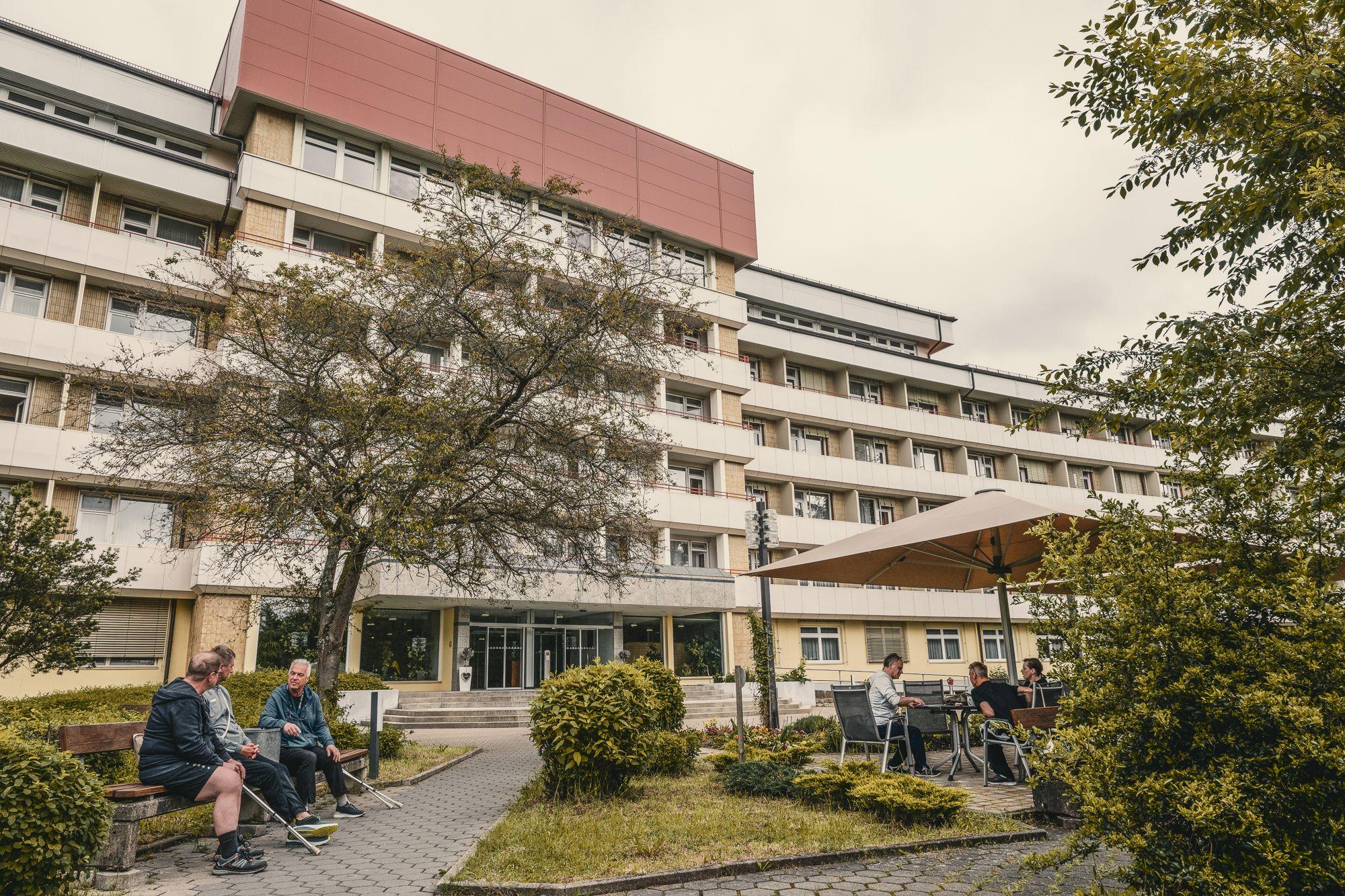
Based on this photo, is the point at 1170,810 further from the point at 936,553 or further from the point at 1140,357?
the point at 936,553

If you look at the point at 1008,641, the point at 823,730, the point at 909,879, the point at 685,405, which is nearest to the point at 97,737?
the point at 909,879

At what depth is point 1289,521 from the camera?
152 inches

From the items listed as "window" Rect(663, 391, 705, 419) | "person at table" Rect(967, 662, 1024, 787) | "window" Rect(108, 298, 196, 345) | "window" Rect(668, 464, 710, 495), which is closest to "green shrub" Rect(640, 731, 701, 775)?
"person at table" Rect(967, 662, 1024, 787)

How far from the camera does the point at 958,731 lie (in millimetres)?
9383

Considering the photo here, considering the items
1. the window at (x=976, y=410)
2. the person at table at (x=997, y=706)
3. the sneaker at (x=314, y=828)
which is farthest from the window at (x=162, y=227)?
the window at (x=976, y=410)

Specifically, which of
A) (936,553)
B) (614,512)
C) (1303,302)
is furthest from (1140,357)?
(614,512)

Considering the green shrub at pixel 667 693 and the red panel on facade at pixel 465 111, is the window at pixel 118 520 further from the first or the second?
the green shrub at pixel 667 693

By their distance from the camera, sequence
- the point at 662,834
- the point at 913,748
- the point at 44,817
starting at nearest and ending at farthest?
the point at 44,817 < the point at 662,834 < the point at 913,748

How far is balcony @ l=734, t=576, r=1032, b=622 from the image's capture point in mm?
31109

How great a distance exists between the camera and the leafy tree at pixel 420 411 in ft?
38.4

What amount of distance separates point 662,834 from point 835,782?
176 cm

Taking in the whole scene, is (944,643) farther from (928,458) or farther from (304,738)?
(304,738)

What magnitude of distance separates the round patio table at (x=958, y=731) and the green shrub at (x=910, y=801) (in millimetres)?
2599

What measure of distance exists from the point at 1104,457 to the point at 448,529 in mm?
39841
